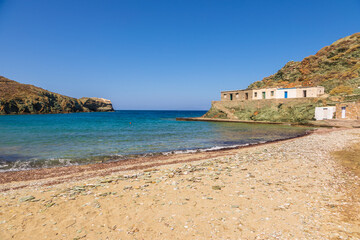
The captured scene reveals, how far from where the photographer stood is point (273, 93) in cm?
6334

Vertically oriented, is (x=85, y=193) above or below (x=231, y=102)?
below

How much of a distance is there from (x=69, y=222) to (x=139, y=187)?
3.09 meters

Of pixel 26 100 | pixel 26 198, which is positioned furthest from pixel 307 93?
pixel 26 100

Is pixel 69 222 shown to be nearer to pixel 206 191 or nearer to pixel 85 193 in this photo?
pixel 85 193

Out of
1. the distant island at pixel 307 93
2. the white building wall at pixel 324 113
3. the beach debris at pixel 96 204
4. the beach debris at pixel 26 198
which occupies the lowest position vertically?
the beach debris at pixel 26 198

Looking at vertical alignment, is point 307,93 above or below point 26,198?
above

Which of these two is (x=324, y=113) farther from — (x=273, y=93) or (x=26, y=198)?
(x=26, y=198)

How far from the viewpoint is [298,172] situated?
9.66 m

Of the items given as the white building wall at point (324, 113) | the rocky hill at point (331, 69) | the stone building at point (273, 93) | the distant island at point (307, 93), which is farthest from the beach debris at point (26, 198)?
the rocky hill at point (331, 69)

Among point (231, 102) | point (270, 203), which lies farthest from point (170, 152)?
point (231, 102)

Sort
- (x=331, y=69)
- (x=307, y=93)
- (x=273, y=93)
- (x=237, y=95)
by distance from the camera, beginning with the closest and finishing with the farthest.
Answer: (x=307, y=93) → (x=273, y=93) → (x=237, y=95) → (x=331, y=69)

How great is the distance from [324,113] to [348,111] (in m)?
5.00

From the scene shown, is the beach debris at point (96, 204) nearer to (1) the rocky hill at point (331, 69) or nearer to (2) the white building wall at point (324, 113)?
(2) the white building wall at point (324, 113)

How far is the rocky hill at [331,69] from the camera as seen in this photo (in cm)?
6488
